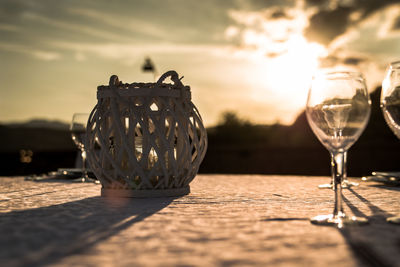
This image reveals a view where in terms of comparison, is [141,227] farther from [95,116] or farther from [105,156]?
[95,116]

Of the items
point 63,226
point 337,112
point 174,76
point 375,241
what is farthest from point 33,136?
point 375,241

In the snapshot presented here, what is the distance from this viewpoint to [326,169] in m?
7.82

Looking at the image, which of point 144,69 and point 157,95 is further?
point 144,69

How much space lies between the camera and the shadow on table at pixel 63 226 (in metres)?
0.76

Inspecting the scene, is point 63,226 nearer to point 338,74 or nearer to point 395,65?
point 338,74

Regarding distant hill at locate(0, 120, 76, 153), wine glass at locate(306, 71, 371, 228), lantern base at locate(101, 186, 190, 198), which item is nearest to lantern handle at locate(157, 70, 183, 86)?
lantern base at locate(101, 186, 190, 198)

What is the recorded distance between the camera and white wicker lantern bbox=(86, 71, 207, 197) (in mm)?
1572

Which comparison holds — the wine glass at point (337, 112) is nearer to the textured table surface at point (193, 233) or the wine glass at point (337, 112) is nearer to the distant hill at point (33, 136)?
the textured table surface at point (193, 233)

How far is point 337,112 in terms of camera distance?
3.57 ft

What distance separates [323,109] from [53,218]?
2.42 feet

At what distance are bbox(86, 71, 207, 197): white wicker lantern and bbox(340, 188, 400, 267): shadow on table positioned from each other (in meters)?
0.74

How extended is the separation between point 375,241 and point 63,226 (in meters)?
0.67

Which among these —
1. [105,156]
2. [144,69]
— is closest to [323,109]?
[105,156]

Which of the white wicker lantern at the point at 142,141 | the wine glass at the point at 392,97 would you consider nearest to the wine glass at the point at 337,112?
the wine glass at the point at 392,97
